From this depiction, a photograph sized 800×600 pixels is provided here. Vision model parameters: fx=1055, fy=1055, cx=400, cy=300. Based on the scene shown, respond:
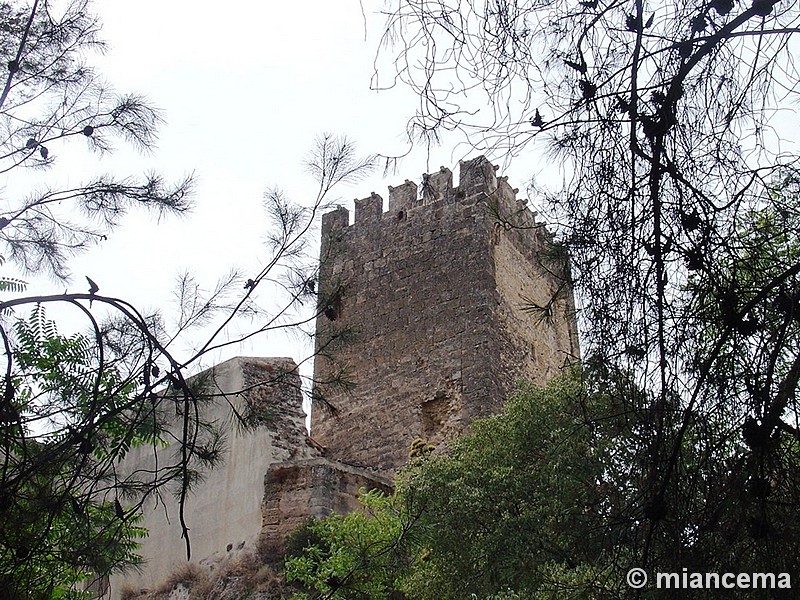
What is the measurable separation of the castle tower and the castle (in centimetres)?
2

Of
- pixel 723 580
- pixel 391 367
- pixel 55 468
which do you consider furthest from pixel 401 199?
pixel 723 580

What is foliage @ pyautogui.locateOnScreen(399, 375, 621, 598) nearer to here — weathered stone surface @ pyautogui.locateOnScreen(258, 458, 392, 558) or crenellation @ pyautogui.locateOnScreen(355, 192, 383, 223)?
weathered stone surface @ pyautogui.locateOnScreen(258, 458, 392, 558)

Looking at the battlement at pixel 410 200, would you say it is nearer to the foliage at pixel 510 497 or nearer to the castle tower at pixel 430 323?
Result: the castle tower at pixel 430 323

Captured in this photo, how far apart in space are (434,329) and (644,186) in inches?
478

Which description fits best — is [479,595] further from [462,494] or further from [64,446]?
[64,446]

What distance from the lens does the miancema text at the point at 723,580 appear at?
285cm

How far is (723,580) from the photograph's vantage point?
290 centimetres

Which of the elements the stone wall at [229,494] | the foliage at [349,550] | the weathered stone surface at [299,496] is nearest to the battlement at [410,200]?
the stone wall at [229,494]

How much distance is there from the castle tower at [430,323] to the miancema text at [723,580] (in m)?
10.9

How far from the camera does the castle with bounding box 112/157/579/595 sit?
40.8 ft

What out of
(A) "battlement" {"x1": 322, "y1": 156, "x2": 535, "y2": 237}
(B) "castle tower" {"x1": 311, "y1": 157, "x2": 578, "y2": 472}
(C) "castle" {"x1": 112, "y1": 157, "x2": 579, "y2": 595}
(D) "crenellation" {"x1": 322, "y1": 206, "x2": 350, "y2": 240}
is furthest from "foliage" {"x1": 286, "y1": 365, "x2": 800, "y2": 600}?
(D) "crenellation" {"x1": 322, "y1": 206, "x2": 350, "y2": 240}

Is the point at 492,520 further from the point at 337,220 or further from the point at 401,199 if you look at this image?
the point at 337,220

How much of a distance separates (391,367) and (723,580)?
1240cm

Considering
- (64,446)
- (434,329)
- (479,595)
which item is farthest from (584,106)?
(434,329)
